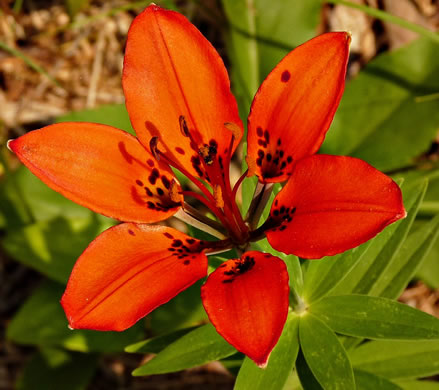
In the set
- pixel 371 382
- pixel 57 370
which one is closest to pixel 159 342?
pixel 371 382

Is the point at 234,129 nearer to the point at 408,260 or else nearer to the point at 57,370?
the point at 408,260

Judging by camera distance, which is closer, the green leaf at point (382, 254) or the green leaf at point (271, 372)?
the green leaf at point (271, 372)

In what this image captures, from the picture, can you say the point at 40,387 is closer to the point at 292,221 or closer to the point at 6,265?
the point at 6,265

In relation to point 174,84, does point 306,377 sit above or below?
below

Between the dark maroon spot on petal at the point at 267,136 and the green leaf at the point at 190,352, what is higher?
the dark maroon spot on petal at the point at 267,136

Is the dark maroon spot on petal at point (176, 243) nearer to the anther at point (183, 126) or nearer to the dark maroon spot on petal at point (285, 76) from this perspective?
the anther at point (183, 126)

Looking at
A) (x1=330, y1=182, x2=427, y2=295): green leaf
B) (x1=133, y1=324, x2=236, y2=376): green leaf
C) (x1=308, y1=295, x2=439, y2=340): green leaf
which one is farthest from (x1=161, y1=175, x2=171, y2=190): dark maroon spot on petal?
(x1=330, y1=182, x2=427, y2=295): green leaf

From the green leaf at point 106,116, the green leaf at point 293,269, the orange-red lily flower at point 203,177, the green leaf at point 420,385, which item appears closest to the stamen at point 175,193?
the orange-red lily flower at point 203,177
